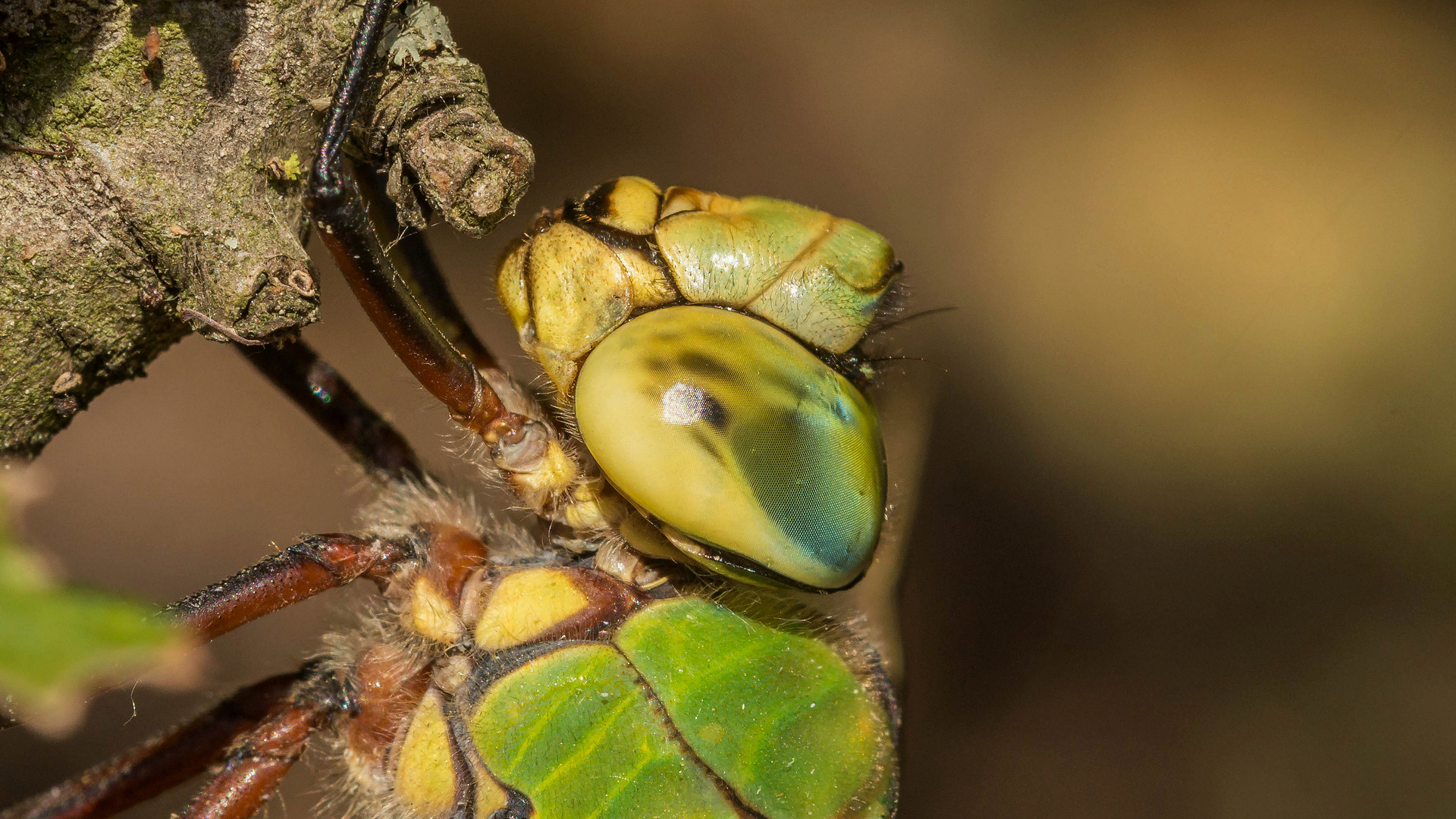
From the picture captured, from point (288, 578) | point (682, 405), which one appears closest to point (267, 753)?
point (288, 578)

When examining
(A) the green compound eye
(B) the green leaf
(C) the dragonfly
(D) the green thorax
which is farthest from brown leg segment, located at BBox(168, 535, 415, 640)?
(B) the green leaf

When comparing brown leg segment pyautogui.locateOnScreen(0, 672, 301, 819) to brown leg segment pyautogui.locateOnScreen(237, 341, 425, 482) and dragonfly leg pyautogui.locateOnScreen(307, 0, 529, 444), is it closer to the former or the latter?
brown leg segment pyautogui.locateOnScreen(237, 341, 425, 482)

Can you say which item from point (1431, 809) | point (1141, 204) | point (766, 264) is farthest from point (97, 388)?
point (1431, 809)

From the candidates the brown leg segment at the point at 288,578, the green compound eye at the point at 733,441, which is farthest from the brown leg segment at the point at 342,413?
the green compound eye at the point at 733,441

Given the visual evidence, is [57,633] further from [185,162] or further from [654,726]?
[654,726]

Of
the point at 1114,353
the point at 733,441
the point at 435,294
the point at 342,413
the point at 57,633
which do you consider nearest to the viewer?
the point at 57,633

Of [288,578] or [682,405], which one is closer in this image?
[682,405]

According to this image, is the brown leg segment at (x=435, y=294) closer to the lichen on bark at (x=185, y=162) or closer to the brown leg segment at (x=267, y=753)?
the lichen on bark at (x=185, y=162)
